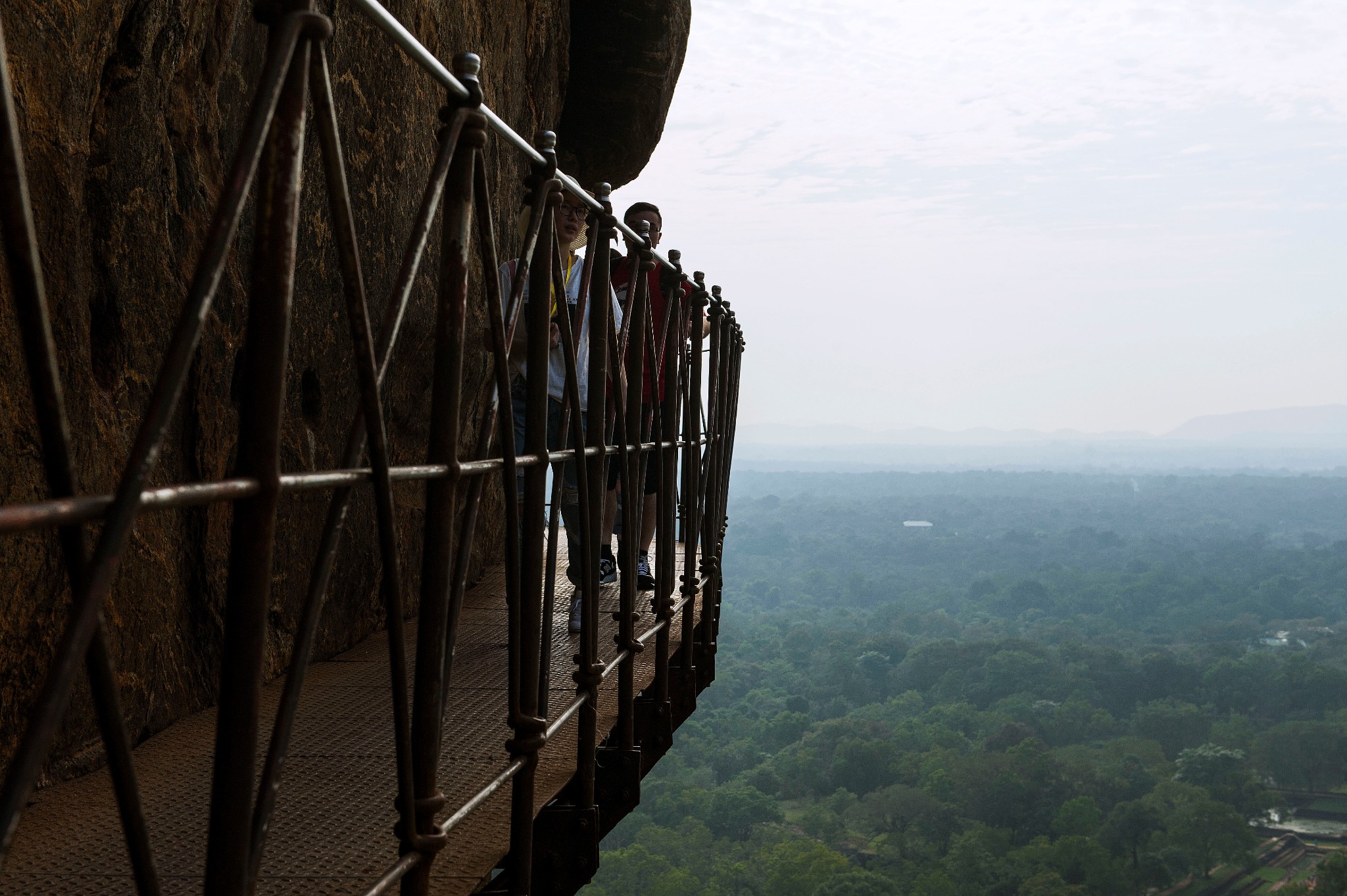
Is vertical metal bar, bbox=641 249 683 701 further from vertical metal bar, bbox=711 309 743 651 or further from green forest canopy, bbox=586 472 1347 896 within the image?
green forest canopy, bbox=586 472 1347 896

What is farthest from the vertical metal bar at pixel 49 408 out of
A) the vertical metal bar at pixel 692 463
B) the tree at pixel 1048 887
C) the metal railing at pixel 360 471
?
the tree at pixel 1048 887

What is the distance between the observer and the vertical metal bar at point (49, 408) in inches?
37.8

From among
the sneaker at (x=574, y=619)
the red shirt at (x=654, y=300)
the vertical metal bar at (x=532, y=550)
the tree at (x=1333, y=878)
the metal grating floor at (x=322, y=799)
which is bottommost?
the tree at (x=1333, y=878)

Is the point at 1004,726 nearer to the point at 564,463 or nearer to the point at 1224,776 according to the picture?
the point at 1224,776

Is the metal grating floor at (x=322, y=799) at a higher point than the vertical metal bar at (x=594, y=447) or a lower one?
lower

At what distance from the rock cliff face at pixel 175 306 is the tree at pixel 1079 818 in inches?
2501

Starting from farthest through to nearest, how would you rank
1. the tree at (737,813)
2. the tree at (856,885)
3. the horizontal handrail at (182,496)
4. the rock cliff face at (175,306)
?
the tree at (737,813) < the tree at (856,885) < the rock cliff face at (175,306) < the horizontal handrail at (182,496)

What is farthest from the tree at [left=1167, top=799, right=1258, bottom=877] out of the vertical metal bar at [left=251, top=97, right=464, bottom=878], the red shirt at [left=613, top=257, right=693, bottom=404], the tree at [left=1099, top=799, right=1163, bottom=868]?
the vertical metal bar at [left=251, top=97, right=464, bottom=878]

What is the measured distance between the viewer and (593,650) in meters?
2.93

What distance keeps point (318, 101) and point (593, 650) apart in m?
1.78

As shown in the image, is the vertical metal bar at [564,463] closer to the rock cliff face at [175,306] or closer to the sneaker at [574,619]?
the rock cliff face at [175,306]

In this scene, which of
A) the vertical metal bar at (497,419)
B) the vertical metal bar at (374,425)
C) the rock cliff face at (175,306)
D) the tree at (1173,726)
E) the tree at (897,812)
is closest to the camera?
the vertical metal bar at (374,425)

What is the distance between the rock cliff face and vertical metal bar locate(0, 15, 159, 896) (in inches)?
69.1

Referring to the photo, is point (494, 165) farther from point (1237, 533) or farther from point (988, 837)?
point (1237, 533)
